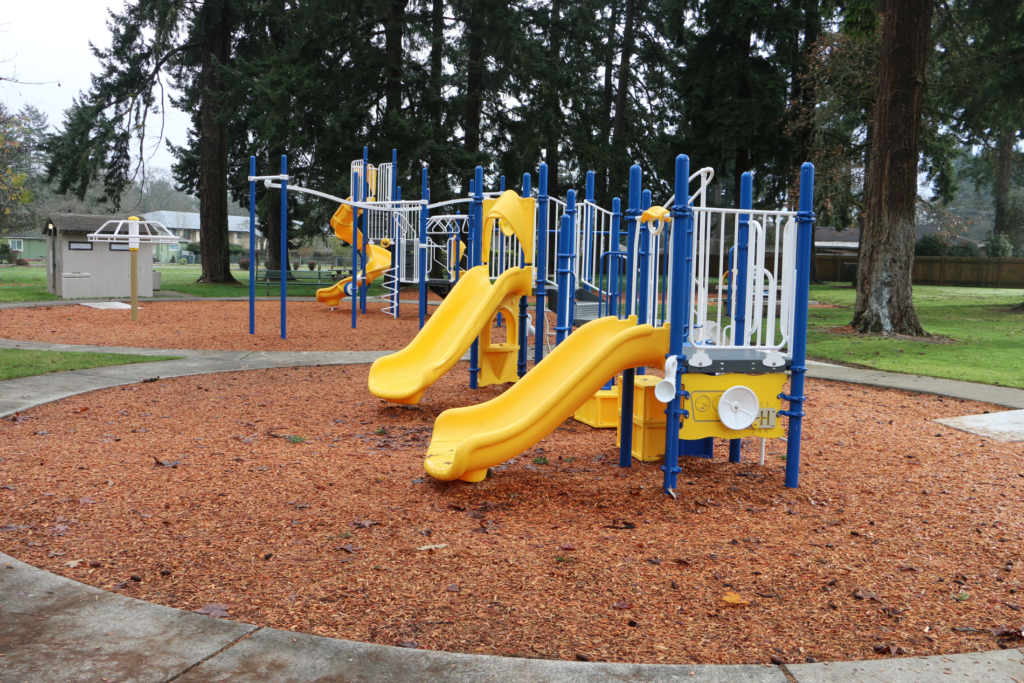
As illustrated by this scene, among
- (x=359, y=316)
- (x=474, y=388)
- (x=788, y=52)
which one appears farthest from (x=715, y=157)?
(x=474, y=388)

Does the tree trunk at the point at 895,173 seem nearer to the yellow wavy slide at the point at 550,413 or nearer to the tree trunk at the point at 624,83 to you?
the yellow wavy slide at the point at 550,413

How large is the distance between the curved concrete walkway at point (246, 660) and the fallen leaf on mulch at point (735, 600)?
581 mm

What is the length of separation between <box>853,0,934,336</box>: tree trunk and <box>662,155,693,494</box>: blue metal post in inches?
458

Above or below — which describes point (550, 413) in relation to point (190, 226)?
below

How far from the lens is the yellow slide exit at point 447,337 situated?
7.04 metres

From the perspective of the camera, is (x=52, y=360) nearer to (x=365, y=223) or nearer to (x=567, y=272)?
(x=567, y=272)

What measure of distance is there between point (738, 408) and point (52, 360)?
8.45m

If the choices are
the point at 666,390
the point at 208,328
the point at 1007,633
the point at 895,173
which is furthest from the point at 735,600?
the point at 895,173

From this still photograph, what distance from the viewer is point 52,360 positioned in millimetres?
9477

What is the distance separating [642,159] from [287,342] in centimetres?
2559

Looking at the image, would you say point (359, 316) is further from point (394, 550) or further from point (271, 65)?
point (394, 550)

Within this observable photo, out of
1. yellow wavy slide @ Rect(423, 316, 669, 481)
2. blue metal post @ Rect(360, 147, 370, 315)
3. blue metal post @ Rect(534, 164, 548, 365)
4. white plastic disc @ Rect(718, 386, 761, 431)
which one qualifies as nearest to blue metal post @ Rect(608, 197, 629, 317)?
blue metal post @ Rect(534, 164, 548, 365)

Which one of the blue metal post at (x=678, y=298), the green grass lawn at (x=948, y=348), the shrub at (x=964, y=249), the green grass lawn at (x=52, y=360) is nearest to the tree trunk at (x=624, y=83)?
the green grass lawn at (x=948, y=348)

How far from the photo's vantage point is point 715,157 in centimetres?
2911
